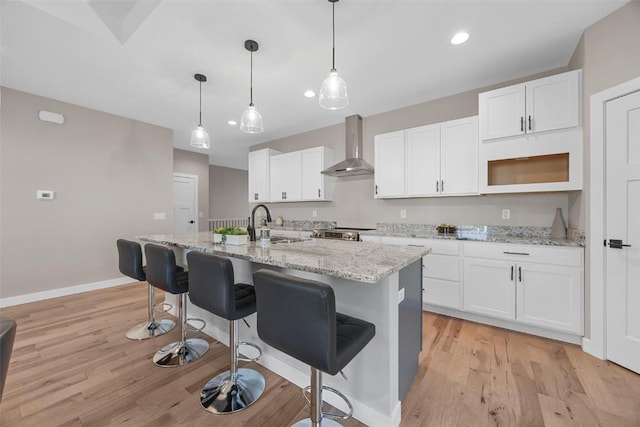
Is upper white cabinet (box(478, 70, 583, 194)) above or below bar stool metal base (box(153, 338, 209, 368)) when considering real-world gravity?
above

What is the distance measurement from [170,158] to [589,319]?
5952 millimetres

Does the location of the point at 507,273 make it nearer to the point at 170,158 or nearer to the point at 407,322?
the point at 407,322

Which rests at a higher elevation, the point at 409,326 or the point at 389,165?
the point at 389,165

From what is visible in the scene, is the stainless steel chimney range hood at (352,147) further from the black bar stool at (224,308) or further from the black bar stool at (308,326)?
the black bar stool at (308,326)

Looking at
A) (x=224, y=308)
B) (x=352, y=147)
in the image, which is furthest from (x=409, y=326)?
(x=352, y=147)

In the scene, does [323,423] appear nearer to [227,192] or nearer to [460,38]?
[460,38]

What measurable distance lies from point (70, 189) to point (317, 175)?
3603 mm

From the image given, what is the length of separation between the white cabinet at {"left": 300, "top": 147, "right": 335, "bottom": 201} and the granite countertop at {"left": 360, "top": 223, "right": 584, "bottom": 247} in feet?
4.09

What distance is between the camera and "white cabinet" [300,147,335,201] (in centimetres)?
432

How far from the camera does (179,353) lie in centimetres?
208

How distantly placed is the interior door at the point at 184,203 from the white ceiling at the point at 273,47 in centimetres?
276

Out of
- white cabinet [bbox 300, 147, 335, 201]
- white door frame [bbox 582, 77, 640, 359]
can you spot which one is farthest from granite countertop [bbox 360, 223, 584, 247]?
white cabinet [bbox 300, 147, 335, 201]

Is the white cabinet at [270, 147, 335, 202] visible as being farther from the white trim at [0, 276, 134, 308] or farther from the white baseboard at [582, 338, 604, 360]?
the white baseboard at [582, 338, 604, 360]

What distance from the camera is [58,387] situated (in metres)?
1.75
